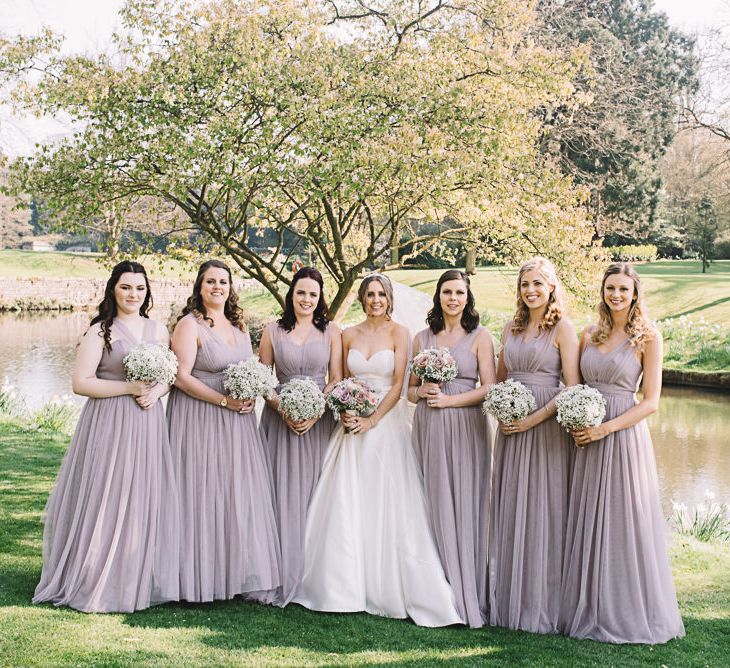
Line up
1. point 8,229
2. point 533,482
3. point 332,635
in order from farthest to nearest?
1. point 8,229
2. point 533,482
3. point 332,635

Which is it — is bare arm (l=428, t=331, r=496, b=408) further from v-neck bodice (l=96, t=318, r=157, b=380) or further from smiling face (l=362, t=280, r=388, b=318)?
v-neck bodice (l=96, t=318, r=157, b=380)

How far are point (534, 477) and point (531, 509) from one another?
0.22 m

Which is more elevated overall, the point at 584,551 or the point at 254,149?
the point at 254,149

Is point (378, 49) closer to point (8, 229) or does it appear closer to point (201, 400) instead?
point (201, 400)

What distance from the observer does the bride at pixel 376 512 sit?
5469 mm

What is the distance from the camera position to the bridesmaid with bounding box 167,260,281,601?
5.48m

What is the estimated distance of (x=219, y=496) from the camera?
5.55 m

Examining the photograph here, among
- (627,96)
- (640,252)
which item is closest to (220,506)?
(627,96)

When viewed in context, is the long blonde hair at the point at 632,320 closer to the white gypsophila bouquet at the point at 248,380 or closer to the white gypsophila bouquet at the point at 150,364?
the white gypsophila bouquet at the point at 248,380

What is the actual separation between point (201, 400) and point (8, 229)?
56.4m

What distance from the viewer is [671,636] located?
17.0 ft

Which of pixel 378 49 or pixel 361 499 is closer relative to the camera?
pixel 361 499

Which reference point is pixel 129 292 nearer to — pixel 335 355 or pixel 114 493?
pixel 114 493

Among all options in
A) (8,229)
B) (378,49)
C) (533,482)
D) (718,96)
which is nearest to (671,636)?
(533,482)
